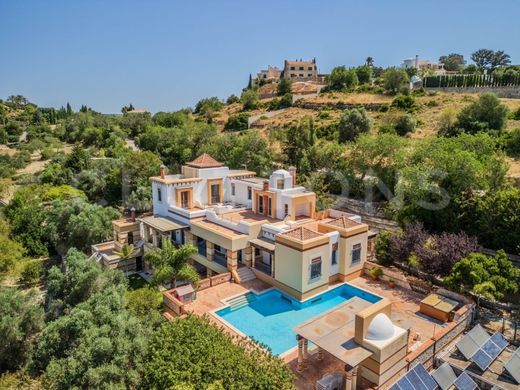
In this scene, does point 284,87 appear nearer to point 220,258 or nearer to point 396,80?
point 396,80

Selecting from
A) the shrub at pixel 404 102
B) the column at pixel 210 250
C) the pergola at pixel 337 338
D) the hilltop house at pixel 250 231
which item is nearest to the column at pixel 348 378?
the pergola at pixel 337 338

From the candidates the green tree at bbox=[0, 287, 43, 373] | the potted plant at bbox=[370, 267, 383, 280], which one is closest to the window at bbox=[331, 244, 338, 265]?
the potted plant at bbox=[370, 267, 383, 280]

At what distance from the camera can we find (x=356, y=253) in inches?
971

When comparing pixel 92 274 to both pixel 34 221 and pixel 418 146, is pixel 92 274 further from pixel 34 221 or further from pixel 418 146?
pixel 418 146

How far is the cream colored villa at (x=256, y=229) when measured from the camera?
2217cm

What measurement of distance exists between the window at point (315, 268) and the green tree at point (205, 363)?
7992mm

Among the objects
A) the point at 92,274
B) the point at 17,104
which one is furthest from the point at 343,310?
the point at 17,104

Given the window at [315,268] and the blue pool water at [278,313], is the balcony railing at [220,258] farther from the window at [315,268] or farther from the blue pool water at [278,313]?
the window at [315,268]

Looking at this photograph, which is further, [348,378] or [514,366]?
[514,366]

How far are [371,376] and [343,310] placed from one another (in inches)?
120

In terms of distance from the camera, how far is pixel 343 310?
16.8 m

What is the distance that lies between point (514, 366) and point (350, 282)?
10.2 meters

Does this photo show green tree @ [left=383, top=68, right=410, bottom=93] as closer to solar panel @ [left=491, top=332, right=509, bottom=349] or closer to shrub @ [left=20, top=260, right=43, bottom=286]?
solar panel @ [left=491, top=332, right=509, bottom=349]

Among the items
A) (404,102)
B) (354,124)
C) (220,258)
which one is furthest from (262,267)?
(404,102)
